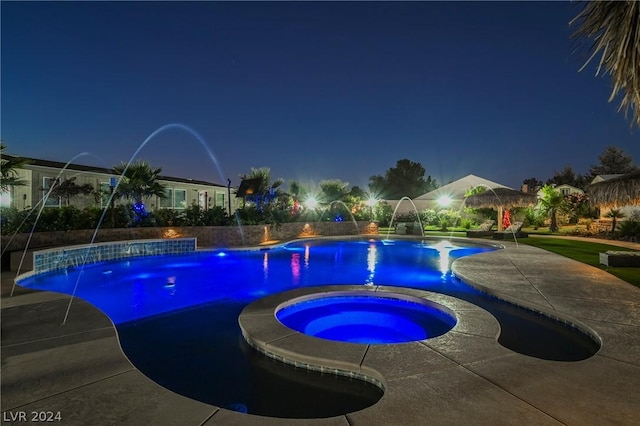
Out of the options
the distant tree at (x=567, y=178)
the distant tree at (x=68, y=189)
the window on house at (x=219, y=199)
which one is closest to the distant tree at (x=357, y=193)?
the window on house at (x=219, y=199)

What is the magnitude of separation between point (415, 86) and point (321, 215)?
73.0 feet

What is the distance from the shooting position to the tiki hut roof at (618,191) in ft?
36.2

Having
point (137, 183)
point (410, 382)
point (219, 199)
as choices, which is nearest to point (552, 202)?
point (410, 382)

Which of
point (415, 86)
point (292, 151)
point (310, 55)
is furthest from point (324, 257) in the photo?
point (292, 151)

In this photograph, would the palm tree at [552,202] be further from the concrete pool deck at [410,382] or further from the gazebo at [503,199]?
the concrete pool deck at [410,382]

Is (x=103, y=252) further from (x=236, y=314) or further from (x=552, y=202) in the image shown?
(x=552, y=202)

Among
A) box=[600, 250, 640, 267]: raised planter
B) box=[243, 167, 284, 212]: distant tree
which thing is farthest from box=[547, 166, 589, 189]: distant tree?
box=[600, 250, 640, 267]: raised planter

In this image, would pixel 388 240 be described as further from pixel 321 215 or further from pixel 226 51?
pixel 226 51

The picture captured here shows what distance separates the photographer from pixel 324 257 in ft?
45.2

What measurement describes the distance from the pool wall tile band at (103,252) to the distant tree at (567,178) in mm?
60710

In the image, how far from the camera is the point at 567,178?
57.1 m

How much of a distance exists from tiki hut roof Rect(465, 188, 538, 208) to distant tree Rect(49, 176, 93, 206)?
24.0 meters

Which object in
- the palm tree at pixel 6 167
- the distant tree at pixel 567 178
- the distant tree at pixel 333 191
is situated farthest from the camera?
the distant tree at pixel 567 178

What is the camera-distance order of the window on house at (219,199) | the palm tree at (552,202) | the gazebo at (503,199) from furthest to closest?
the window on house at (219,199), the palm tree at (552,202), the gazebo at (503,199)
